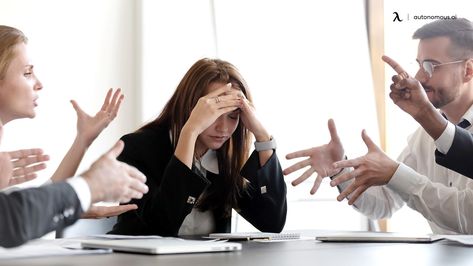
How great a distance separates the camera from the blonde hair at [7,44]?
86.8 inches

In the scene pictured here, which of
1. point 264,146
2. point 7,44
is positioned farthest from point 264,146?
point 7,44

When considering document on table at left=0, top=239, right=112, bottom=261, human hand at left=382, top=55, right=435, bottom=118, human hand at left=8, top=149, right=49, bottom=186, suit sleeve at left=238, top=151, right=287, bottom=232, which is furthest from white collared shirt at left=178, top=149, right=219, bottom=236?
document on table at left=0, top=239, right=112, bottom=261

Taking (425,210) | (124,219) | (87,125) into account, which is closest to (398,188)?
(425,210)

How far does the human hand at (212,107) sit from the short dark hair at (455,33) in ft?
2.94

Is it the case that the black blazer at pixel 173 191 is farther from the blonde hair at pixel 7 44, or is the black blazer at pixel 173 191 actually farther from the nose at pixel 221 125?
the blonde hair at pixel 7 44

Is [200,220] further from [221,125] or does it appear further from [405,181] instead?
[405,181]

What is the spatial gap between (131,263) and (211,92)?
50.4 inches

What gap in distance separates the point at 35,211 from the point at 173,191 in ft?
3.23

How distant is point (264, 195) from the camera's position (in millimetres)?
2320

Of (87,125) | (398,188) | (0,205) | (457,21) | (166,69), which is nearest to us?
(0,205)

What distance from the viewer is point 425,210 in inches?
88.1

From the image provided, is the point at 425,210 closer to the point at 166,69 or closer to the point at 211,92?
the point at 211,92

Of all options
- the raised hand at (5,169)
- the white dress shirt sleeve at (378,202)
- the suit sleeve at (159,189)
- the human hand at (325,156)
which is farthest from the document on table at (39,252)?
the white dress shirt sleeve at (378,202)

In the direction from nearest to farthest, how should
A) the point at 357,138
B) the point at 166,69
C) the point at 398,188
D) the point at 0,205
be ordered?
the point at 0,205 < the point at 398,188 < the point at 357,138 < the point at 166,69
